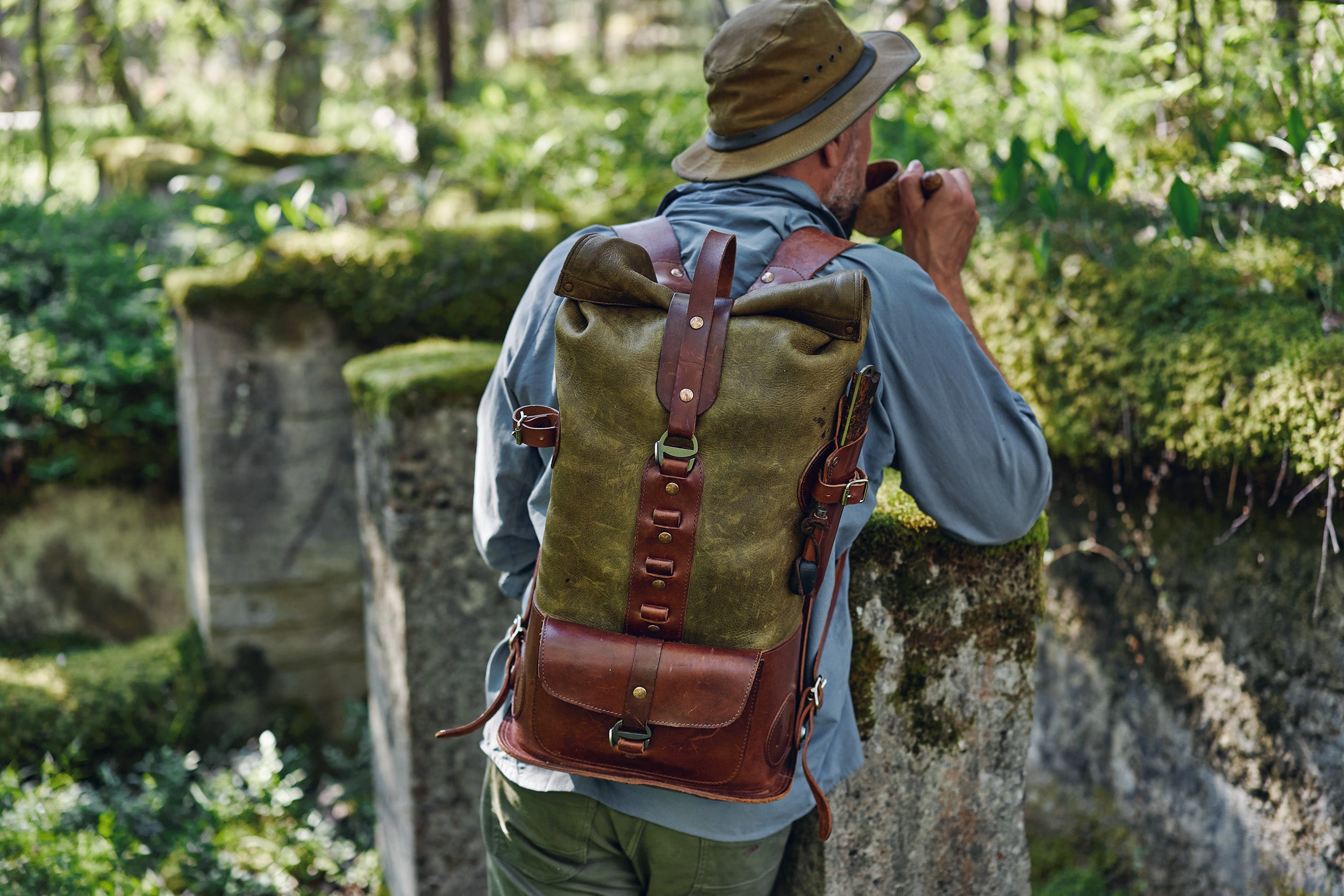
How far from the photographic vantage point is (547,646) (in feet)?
5.22

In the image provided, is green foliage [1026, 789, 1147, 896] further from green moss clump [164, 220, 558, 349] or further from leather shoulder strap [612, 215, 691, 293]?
green moss clump [164, 220, 558, 349]

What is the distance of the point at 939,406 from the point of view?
66.1 inches

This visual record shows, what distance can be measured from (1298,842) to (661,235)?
94.2 inches

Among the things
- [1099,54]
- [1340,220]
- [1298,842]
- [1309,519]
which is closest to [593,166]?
[1099,54]

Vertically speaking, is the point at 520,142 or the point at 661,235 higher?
the point at 661,235

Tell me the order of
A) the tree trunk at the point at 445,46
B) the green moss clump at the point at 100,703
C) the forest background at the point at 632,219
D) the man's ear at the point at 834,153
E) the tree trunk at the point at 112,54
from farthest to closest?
1. the tree trunk at the point at 112,54
2. the tree trunk at the point at 445,46
3. the green moss clump at the point at 100,703
4. the forest background at the point at 632,219
5. the man's ear at the point at 834,153

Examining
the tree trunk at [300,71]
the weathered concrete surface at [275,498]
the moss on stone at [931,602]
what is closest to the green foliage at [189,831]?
the weathered concrete surface at [275,498]

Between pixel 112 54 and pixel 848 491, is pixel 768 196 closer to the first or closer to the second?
pixel 848 491

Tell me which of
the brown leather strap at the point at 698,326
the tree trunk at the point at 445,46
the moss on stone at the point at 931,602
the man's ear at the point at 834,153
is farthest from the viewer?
the tree trunk at the point at 445,46

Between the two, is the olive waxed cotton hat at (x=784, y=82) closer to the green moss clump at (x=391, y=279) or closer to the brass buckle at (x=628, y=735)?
the brass buckle at (x=628, y=735)

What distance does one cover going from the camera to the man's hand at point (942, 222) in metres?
1.99

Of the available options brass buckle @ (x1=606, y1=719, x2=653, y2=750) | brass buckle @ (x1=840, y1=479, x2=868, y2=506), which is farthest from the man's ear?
brass buckle @ (x1=606, y1=719, x2=653, y2=750)

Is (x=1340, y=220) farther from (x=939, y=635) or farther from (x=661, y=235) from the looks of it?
(x=661, y=235)

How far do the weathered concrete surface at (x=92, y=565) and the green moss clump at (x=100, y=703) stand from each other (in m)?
0.47
